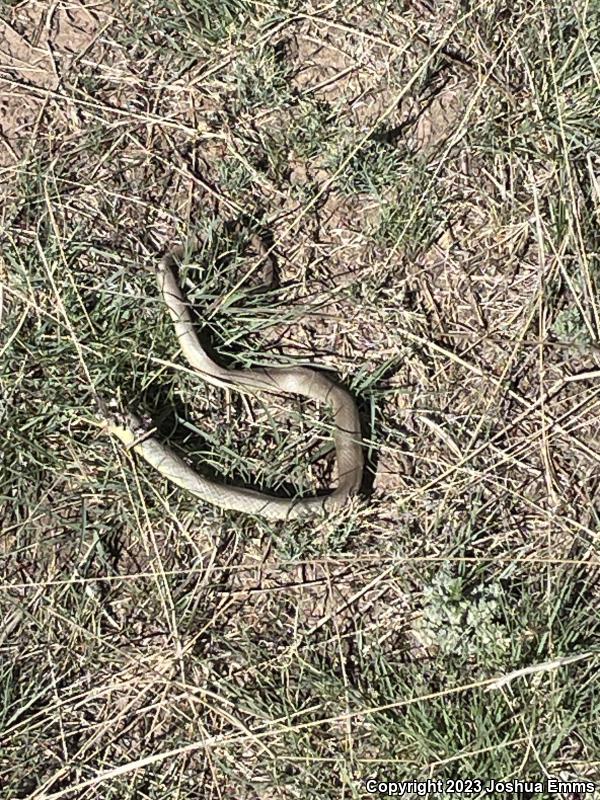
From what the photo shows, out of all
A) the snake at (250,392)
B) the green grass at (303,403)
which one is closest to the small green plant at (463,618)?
the green grass at (303,403)

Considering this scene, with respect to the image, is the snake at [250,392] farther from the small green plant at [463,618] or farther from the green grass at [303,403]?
the small green plant at [463,618]

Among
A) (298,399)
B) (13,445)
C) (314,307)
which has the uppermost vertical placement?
(314,307)

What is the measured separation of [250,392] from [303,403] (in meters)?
0.19

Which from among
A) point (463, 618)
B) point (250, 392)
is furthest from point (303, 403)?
point (463, 618)

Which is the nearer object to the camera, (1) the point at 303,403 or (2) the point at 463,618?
(2) the point at 463,618

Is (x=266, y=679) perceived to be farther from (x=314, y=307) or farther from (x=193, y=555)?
(x=314, y=307)

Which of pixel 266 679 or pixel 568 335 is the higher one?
pixel 568 335

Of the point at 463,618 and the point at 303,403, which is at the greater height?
the point at 303,403

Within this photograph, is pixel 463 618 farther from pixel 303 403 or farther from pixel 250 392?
pixel 250 392

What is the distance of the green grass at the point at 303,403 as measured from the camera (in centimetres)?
314

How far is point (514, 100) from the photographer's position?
3.56 meters

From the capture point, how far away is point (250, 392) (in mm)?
3371

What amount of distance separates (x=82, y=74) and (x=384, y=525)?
197 centimetres

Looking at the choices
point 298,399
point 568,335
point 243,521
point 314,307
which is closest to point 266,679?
point 243,521
